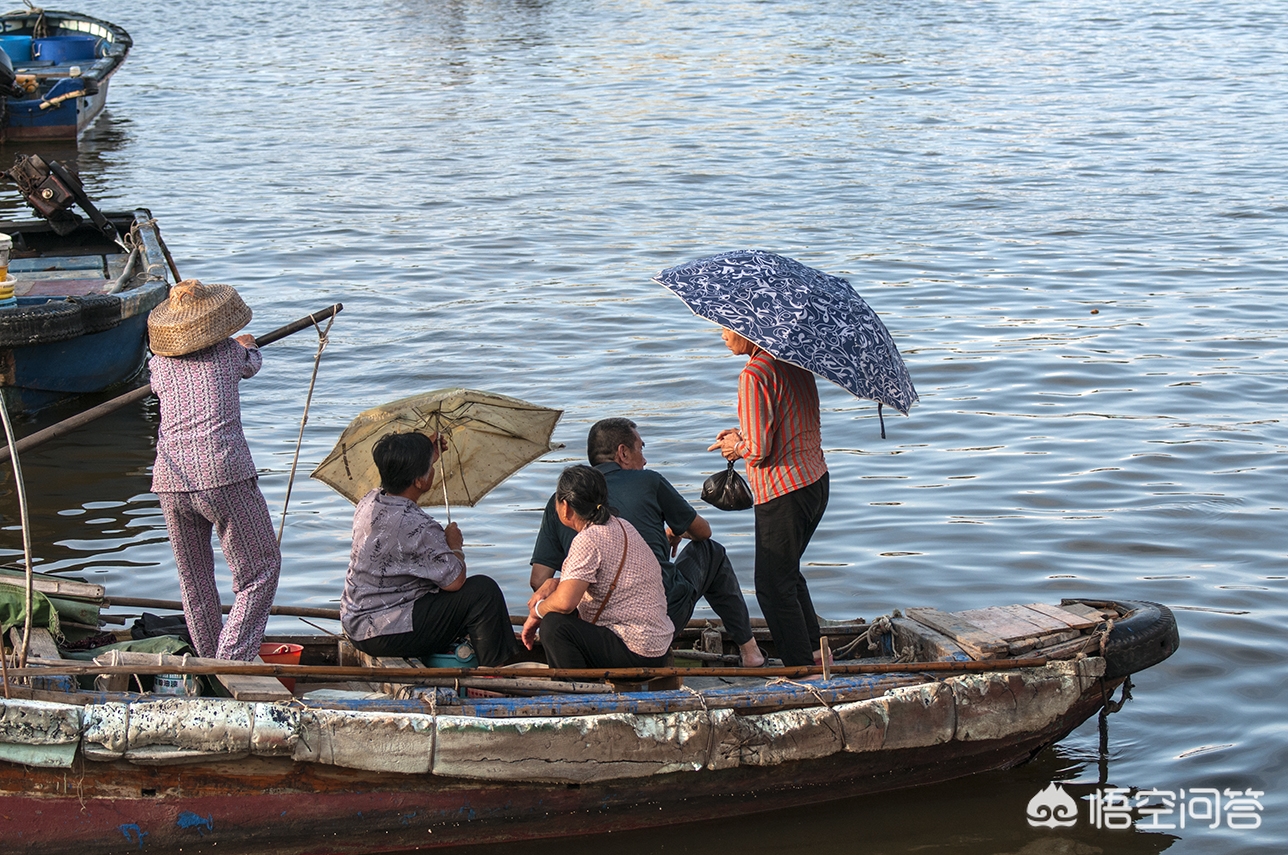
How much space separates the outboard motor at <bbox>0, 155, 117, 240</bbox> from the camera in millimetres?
10461

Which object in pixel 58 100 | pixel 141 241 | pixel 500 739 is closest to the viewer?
pixel 500 739

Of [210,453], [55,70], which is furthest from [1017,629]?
[55,70]

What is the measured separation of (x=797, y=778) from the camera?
4.91 meters

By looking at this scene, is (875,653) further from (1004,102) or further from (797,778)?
(1004,102)

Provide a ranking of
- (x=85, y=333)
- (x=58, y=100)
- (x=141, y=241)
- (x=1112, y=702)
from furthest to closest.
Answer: (x=58, y=100), (x=141, y=241), (x=85, y=333), (x=1112, y=702)

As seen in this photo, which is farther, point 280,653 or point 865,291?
point 865,291

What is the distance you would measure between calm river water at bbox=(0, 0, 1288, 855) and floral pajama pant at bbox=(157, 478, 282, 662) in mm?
1311

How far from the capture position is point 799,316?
486 cm

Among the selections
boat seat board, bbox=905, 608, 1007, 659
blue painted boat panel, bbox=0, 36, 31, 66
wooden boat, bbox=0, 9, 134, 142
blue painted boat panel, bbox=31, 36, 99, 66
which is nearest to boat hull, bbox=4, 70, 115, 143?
wooden boat, bbox=0, 9, 134, 142

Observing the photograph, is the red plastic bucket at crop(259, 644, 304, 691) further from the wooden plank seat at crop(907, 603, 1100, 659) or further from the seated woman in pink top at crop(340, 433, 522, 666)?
the wooden plank seat at crop(907, 603, 1100, 659)

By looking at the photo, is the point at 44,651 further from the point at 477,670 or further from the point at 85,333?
the point at 85,333

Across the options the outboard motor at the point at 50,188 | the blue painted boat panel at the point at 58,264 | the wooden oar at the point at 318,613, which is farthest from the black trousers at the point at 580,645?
the outboard motor at the point at 50,188

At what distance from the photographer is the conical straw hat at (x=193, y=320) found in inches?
188

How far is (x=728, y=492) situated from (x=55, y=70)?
57.8 feet
